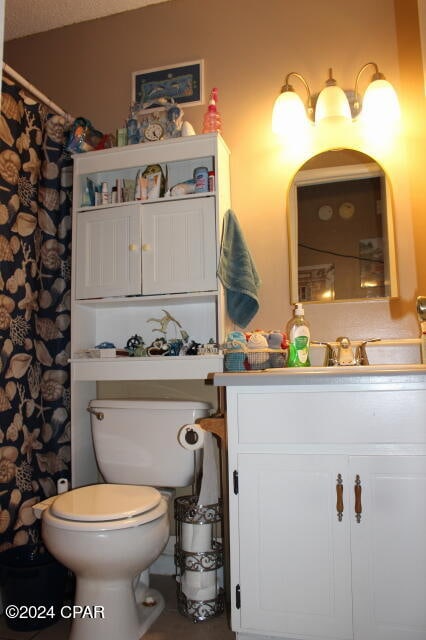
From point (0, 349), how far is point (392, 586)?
1.47 metres

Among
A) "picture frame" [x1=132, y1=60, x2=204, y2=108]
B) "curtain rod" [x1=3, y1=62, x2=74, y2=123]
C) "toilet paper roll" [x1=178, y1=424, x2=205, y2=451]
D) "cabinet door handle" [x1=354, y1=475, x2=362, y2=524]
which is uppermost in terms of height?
"picture frame" [x1=132, y1=60, x2=204, y2=108]

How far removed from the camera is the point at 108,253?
1.96 meters

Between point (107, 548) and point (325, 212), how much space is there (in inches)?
58.3

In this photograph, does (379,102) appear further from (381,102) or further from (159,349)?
(159,349)

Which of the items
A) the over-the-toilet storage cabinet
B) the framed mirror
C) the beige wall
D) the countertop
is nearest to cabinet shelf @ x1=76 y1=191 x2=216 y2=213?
the over-the-toilet storage cabinet

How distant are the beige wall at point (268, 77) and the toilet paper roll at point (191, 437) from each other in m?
0.55

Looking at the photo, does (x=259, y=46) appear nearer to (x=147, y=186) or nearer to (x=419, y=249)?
(x=147, y=186)

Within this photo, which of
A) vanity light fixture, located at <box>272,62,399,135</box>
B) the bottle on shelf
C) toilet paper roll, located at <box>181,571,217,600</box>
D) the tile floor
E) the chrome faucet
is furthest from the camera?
the bottle on shelf

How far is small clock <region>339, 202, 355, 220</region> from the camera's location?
6.19 ft

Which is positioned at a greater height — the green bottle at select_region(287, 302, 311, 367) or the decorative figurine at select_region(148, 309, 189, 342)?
the decorative figurine at select_region(148, 309, 189, 342)

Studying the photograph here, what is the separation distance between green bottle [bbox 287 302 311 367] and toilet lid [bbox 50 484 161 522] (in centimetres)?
Answer: 69

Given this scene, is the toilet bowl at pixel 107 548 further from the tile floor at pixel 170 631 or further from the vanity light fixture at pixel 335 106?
the vanity light fixture at pixel 335 106

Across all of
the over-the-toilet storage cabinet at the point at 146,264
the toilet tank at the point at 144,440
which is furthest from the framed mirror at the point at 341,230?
the toilet tank at the point at 144,440

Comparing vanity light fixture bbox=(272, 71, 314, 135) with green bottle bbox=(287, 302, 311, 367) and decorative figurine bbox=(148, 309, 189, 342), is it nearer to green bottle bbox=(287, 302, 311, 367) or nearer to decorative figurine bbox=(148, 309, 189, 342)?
green bottle bbox=(287, 302, 311, 367)
